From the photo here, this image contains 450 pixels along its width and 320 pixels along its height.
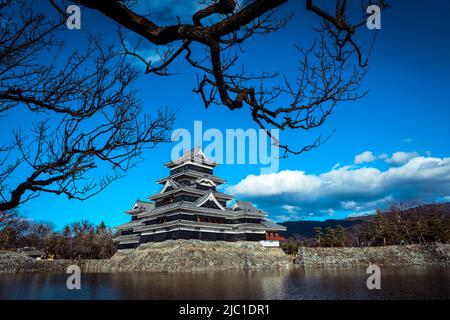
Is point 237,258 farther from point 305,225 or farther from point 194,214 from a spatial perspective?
point 305,225

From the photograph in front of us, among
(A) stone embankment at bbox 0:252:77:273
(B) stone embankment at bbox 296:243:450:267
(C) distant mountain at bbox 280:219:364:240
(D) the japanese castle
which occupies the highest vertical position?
(D) the japanese castle

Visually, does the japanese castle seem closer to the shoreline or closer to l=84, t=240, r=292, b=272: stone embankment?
l=84, t=240, r=292, b=272: stone embankment

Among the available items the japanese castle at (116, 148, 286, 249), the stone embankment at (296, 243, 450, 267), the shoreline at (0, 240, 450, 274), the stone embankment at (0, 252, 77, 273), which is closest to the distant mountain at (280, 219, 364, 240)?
the stone embankment at (296, 243, 450, 267)

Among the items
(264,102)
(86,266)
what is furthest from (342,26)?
(86,266)

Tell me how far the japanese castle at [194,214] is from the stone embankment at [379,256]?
481 centimetres

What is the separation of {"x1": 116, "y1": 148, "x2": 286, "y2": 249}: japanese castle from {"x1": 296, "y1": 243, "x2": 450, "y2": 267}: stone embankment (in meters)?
4.81

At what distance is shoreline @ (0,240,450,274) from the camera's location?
2897cm

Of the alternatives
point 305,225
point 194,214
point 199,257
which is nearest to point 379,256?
point 199,257

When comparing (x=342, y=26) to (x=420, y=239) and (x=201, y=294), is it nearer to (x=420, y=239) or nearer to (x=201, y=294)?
(x=201, y=294)

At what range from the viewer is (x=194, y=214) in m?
32.1

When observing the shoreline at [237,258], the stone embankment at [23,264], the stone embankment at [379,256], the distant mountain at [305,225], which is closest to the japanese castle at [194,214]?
the shoreline at [237,258]

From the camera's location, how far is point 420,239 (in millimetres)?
39406

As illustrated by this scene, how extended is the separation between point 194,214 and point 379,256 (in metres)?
21.2

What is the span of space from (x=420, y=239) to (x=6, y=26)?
46655mm
